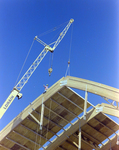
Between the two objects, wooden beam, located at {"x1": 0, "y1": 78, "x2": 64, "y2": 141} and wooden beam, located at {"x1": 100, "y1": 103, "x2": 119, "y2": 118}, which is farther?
wooden beam, located at {"x1": 100, "y1": 103, "x2": 119, "y2": 118}

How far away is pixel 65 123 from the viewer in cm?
3144

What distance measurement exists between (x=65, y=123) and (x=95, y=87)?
7.37 m

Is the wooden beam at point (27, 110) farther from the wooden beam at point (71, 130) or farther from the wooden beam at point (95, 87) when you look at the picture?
the wooden beam at point (71, 130)

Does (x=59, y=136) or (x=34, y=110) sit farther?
(x=59, y=136)

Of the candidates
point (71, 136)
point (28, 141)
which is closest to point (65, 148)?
point (71, 136)

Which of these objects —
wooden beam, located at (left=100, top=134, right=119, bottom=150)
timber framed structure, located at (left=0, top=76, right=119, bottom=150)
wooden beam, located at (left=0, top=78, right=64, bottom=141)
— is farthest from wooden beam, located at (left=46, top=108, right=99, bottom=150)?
wooden beam, located at (left=0, top=78, right=64, bottom=141)

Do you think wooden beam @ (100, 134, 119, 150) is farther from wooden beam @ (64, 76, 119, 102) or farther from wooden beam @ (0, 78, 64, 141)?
wooden beam @ (0, 78, 64, 141)

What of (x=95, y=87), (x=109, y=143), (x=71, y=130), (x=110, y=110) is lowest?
(x=109, y=143)

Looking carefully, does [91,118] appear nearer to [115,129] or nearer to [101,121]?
[101,121]

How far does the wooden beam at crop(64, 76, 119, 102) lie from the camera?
86.1 ft

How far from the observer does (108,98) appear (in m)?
26.3

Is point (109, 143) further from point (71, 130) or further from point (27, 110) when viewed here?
point (27, 110)

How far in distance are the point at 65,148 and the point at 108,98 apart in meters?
11.4

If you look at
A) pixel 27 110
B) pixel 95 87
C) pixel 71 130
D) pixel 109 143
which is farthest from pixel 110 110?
pixel 27 110
